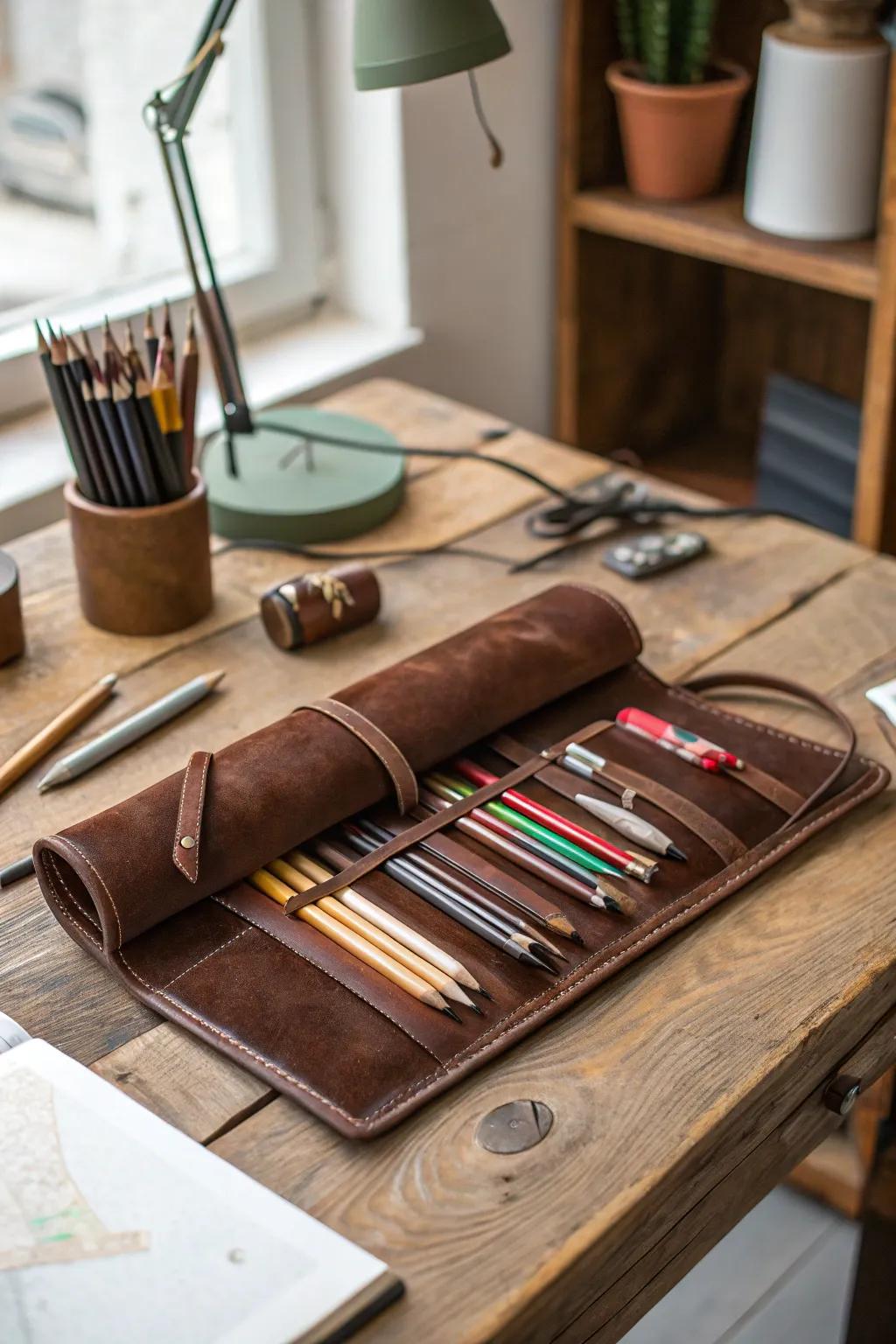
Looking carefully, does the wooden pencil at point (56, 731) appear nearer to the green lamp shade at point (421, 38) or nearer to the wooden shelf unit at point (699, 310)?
the green lamp shade at point (421, 38)

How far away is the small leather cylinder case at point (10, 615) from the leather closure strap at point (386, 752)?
12.2 inches

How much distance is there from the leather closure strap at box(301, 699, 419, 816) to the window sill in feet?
2.14

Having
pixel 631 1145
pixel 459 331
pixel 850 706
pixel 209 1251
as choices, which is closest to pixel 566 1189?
pixel 631 1145

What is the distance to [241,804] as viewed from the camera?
0.90 metres

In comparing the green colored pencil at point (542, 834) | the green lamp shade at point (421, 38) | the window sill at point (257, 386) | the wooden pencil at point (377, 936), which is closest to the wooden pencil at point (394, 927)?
the wooden pencil at point (377, 936)

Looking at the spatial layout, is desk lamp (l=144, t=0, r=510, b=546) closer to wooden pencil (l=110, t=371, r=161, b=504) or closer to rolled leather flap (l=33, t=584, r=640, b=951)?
wooden pencil (l=110, t=371, r=161, b=504)

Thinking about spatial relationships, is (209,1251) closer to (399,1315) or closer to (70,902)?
(399,1315)

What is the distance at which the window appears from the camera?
1.61 meters

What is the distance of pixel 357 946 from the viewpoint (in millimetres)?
857

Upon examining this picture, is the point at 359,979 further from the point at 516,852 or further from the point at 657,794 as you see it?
the point at 657,794

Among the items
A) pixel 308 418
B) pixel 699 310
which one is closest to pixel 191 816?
pixel 308 418

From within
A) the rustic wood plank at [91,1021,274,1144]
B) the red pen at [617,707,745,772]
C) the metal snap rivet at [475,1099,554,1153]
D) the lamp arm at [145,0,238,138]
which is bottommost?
the rustic wood plank at [91,1021,274,1144]

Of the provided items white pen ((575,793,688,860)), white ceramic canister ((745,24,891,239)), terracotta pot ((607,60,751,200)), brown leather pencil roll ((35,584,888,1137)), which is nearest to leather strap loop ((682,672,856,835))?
brown leather pencil roll ((35,584,888,1137))

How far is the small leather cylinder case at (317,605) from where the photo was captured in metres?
1.17
